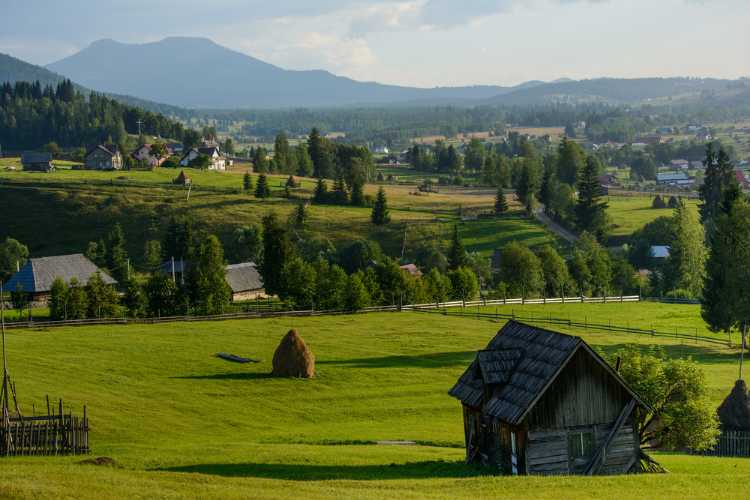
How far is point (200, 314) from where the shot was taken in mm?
82250

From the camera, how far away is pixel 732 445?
144 feet

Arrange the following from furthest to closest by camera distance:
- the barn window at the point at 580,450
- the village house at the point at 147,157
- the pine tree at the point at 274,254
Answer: the village house at the point at 147,157 → the pine tree at the point at 274,254 → the barn window at the point at 580,450

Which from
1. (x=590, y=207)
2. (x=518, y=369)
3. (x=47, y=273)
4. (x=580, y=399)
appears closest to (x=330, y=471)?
(x=518, y=369)

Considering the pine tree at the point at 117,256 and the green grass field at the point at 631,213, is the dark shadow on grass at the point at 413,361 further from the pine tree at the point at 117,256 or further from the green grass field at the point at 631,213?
the green grass field at the point at 631,213

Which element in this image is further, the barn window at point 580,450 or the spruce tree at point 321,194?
the spruce tree at point 321,194

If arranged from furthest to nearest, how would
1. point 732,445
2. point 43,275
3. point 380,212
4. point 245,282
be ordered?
point 380,212, point 245,282, point 43,275, point 732,445

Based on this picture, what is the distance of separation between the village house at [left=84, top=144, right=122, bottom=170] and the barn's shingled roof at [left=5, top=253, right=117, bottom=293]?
85520 millimetres

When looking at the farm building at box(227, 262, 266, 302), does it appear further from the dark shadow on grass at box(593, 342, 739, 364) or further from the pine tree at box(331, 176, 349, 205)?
the dark shadow on grass at box(593, 342, 739, 364)

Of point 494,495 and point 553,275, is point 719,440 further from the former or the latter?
point 553,275

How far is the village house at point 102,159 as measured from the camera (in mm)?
181875

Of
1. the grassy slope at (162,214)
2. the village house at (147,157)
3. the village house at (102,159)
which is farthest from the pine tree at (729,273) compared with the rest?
the village house at (102,159)

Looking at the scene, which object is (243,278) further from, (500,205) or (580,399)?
(580,399)

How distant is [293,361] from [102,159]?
140 meters

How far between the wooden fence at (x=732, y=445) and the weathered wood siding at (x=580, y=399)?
36.6ft
